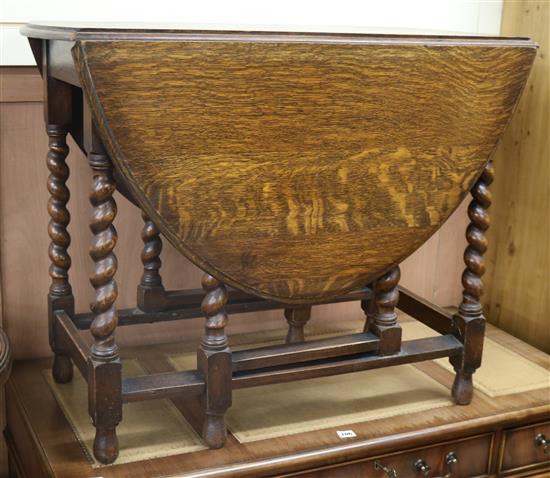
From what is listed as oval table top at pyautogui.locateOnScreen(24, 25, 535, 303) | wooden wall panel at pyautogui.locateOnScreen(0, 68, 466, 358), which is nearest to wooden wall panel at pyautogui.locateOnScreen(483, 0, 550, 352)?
oval table top at pyautogui.locateOnScreen(24, 25, 535, 303)

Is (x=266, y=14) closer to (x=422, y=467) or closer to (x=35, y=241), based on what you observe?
(x=35, y=241)

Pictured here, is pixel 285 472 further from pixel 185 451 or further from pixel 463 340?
pixel 463 340

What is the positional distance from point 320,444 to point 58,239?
2.56ft

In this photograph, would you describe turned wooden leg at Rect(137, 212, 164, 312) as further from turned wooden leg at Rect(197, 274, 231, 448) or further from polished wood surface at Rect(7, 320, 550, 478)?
turned wooden leg at Rect(197, 274, 231, 448)

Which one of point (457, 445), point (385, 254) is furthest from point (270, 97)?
point (457, 445)

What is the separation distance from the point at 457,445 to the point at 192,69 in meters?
1.10

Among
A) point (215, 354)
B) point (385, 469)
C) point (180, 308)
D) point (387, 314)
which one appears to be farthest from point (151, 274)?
point (385, 469)

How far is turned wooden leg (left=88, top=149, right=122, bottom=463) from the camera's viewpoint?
1797mm

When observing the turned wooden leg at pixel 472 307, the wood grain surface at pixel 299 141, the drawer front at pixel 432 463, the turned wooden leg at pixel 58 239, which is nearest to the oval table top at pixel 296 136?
the wood grain surface at pixel 299 141

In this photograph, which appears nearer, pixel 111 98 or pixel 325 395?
pixel 111 98

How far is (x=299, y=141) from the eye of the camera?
1847 millimetres

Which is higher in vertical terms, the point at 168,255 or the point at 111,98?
the point at 111,98

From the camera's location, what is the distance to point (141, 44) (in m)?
1.66

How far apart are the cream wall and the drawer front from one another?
1.02 meters
